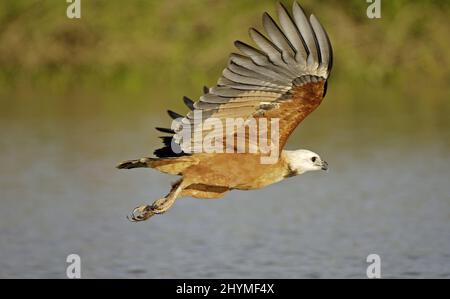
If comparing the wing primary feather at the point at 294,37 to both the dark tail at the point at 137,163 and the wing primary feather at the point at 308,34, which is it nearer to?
the wing primary feather at the point at 308,34

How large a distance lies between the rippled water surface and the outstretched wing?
2.96 m

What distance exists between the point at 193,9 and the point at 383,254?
9.25 meters

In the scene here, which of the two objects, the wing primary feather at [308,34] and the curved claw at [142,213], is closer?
the wing primary feather at [308,34]

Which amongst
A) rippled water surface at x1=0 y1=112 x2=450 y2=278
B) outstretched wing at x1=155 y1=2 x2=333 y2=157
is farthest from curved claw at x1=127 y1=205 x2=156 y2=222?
rippled water surface at x1=0 y1=112 x2=450 y2=278

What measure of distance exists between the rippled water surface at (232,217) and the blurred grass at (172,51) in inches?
113

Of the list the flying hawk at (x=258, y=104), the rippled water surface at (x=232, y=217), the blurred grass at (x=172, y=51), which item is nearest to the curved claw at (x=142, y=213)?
the flying hawk at (x=258, y=104)

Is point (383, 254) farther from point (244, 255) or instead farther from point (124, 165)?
point (124, 165)

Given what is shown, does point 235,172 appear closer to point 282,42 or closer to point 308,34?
point 282,42

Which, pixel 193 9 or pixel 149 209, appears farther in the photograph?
pixel 193 9

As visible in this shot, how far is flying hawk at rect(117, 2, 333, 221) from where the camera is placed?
24.6ft

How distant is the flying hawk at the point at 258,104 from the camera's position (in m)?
7.50

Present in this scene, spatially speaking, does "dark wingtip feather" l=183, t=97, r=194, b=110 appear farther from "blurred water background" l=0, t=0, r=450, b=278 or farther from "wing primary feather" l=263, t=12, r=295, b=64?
"blurred water background" l=0, t=0, r=450, b=278
